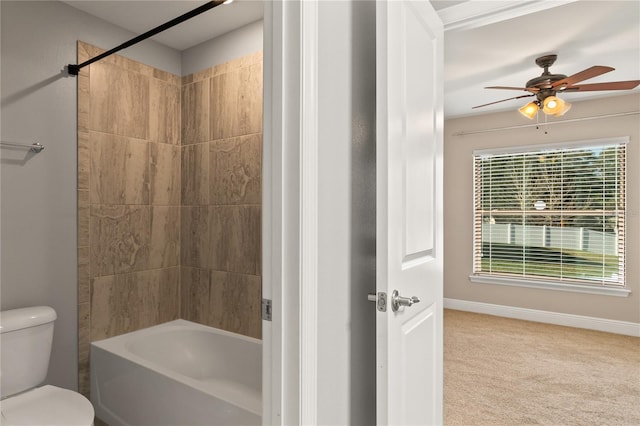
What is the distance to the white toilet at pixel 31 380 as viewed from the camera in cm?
167

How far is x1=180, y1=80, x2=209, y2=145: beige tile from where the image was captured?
280 cm

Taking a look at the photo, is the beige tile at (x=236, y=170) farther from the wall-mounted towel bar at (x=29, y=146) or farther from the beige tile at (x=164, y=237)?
the wall-mounted towel bar at (x=29, y=146)

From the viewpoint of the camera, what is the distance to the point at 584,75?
2.82 meters

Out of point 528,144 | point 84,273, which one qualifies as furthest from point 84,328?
point 528,144

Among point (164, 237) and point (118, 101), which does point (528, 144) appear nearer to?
point (164, 237)

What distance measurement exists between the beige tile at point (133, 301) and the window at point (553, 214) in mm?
3719

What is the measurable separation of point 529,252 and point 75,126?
4661 millimetres

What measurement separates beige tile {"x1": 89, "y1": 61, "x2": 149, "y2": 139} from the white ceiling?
1.03 feet

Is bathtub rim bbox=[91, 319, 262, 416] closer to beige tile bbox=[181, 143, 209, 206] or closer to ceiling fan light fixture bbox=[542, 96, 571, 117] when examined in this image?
beige tile bbox=[181, 143, 209, 206]

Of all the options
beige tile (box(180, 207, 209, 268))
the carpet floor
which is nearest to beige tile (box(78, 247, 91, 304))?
beige tile (box(180, 207, 209, 268))

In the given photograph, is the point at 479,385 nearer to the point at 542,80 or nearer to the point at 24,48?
the point at 542,80

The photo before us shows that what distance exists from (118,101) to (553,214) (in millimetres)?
4481

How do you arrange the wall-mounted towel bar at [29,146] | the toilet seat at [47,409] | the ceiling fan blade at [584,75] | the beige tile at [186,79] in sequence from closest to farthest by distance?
the toilet seat at [47,409], the wall-mounted towel bar at [29,146], the ceiling fan blade at [584,75], the beige tile at [186,79]

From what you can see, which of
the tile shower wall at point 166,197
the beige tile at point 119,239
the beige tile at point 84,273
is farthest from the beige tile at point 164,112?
the beige tile at point 84,273
